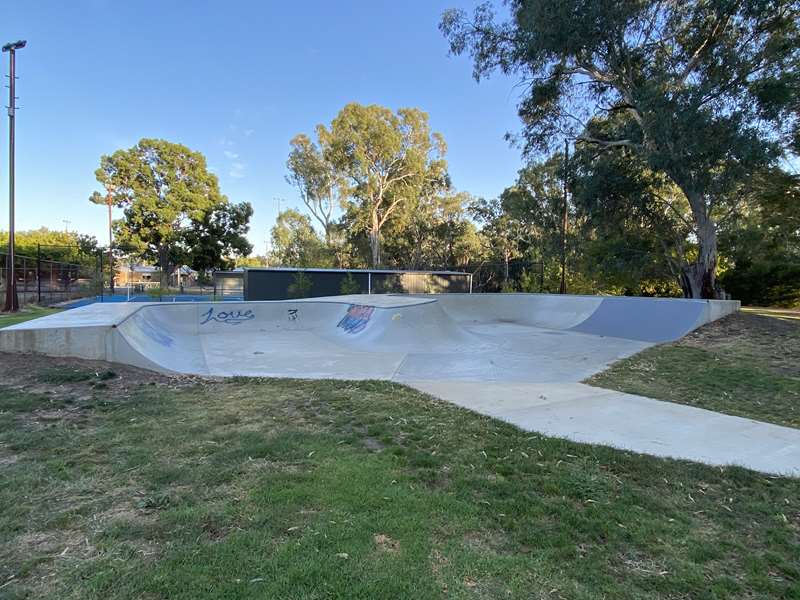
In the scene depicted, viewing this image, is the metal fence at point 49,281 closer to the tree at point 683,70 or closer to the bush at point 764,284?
the tree at point 683,70

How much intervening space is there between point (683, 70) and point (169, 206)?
35.2m

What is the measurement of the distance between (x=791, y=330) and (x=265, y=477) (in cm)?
1236

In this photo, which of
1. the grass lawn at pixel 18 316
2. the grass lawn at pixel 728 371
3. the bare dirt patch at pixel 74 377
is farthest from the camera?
the grass lawn at pixel 18 316

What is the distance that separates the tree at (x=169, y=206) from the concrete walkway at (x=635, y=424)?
34932 mm

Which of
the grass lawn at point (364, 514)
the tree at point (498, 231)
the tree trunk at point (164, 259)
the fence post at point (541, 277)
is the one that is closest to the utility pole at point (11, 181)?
the grass lawn at point (364, 514)

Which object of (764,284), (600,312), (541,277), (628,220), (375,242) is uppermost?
(375,242)

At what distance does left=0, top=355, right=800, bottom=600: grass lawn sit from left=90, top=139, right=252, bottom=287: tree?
3439 centimetres

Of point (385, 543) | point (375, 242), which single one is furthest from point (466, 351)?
point (375, 242)

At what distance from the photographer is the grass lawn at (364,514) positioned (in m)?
1.91

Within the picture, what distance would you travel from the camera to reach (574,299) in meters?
16.0

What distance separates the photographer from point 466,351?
9375 millimetres

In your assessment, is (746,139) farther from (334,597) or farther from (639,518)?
(334,597)

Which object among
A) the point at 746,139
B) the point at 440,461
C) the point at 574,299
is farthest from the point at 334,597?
the point at 574,299

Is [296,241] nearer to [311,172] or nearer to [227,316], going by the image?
[311,172]
